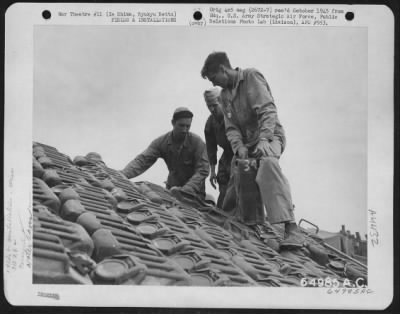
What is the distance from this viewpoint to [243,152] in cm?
881

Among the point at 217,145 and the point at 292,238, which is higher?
the point at 217,145

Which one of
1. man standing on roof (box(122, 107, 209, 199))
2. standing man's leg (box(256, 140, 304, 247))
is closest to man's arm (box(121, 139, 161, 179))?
man standing on roof (box(122, 107, 209, 199))

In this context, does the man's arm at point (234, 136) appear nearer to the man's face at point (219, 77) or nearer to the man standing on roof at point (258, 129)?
the man standing on roof at point (258, 129)

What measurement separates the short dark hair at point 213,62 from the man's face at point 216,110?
0.45 m

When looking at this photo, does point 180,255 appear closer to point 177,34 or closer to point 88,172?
point 88,172

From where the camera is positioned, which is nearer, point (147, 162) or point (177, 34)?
point (177, 34)

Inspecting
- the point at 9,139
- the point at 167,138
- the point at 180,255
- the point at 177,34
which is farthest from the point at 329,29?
the point at 9,139

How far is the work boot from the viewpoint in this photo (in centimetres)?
857

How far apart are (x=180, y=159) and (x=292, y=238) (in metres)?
1.62

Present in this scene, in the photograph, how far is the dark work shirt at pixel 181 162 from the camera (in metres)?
9.18

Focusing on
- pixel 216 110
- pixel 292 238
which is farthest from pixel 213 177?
pixel 292 238

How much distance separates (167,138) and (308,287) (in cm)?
228

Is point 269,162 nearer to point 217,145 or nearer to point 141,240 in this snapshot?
point 217,145

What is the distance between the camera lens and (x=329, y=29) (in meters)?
8.42
